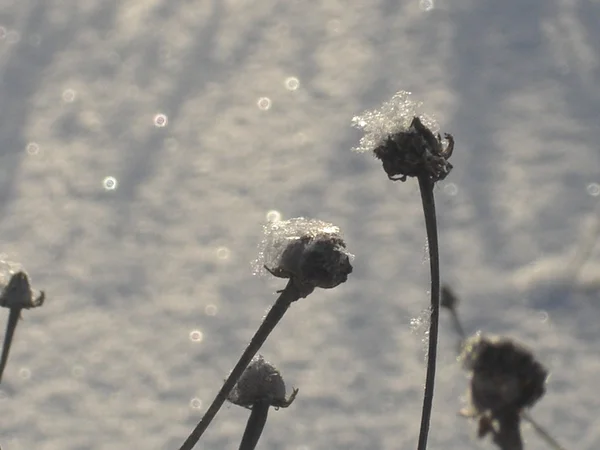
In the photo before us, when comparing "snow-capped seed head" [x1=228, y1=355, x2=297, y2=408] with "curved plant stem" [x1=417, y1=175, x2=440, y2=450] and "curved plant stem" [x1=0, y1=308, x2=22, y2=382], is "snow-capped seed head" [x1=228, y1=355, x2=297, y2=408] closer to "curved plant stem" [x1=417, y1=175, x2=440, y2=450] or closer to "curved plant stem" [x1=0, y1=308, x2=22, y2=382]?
"curved plant stem" [x1=0, y1=308, x2=22, y2=382]

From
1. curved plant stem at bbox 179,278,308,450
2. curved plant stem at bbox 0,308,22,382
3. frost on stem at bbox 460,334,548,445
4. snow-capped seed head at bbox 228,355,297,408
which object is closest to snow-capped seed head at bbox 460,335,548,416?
frost on stem at bbox 460,334,548,445

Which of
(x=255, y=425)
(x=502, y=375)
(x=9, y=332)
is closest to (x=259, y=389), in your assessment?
(x=255, y=425)

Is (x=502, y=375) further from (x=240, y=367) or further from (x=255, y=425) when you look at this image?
(x=255, y=425)

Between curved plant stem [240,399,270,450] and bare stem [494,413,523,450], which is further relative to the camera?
curved plant stem [240,399,270,450]

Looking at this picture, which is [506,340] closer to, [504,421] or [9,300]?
[504,421]

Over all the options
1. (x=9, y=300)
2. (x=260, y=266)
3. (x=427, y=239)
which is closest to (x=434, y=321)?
(x=427, y=239)

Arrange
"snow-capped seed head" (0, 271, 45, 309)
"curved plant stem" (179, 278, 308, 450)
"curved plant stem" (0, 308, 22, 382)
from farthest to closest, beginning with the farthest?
1. "snow-capped seed head" (0, 271, 45, 309)
2. "curved plant stem" (0, 308, 22, 382)
3. "curved plant stem" (179, 278, 308, 450)
